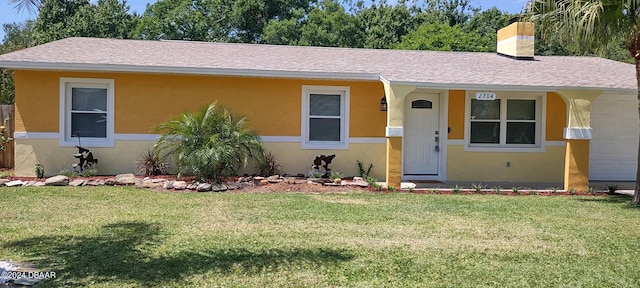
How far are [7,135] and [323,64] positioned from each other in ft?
28.1

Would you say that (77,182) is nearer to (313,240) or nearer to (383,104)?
(313,240)

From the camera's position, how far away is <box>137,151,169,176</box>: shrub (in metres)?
12.7

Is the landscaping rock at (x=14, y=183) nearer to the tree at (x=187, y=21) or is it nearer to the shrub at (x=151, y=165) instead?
the shrub at (x=151, y=165)

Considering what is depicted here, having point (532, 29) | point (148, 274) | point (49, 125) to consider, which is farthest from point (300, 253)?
point (532, 29)

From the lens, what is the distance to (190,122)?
1188 centimetres

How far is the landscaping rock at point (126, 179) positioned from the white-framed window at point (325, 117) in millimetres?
4124

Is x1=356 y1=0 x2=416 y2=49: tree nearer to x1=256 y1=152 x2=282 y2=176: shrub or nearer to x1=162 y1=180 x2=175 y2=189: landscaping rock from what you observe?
x1=256 y1=152 x2=282 y2=176: shrub

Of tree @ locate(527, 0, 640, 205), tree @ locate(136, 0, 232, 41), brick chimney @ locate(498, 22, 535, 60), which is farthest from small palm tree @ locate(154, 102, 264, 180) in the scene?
tree @ locate(136, 0, 232, 41)

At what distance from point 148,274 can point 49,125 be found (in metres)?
8.67

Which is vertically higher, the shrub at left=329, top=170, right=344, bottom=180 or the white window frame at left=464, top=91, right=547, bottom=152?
the white window frame at left=464, top=91, right=547, bottom=152

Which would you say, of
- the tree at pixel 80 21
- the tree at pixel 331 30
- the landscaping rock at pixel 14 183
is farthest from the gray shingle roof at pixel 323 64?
the tree at pixel 331 30

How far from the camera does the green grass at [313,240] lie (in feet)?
18.1

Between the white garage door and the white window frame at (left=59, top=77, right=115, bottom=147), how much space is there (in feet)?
40.7

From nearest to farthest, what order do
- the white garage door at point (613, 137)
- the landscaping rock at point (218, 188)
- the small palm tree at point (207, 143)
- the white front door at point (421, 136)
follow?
1. the landscaping rock at point (218, 188)
2. the small palm tree at point (207, 143)
3. the white front door at point (421, 136)
4. the white garage door at point (613, 137)
